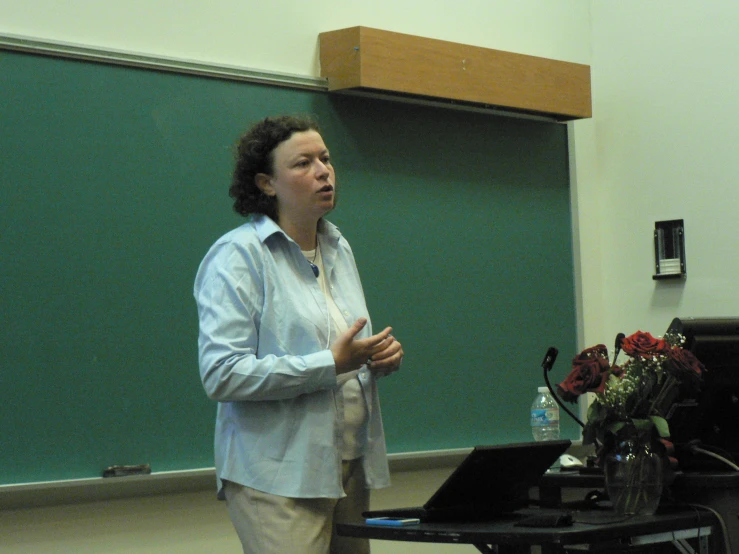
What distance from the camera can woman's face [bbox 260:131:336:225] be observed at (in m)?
2.38

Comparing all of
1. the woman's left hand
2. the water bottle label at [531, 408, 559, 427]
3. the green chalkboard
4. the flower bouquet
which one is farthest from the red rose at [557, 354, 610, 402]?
the water bottle label at [531, 408, 559, 427]

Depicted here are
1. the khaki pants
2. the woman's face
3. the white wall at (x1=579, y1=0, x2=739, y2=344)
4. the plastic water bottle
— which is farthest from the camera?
the white wall at (x1=579, y1=0, x2=739, y2=344)

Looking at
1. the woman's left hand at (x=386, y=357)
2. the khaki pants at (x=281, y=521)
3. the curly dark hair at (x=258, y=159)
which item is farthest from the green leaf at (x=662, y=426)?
the curly dark hair at (x=258, y=159)

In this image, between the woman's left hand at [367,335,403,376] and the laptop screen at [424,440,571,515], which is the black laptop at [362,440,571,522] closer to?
the laptop screen at [424,440,571,515]

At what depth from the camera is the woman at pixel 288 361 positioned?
214 cm

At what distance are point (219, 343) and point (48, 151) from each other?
3.69ft

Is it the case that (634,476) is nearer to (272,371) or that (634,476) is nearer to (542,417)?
(272,371)

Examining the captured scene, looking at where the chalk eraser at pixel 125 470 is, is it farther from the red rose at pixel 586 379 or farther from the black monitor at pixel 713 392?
the black monitor at pixel 713 392

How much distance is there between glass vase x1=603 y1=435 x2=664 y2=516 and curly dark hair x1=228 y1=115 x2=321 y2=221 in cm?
98

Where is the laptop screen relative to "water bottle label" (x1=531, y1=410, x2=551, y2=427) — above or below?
above

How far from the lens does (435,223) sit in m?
3.84

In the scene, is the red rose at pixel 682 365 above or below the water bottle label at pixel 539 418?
above

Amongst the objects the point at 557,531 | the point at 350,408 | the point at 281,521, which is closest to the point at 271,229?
the point at 350,408

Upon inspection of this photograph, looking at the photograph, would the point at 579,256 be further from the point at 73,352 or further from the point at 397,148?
the point at 73,352
